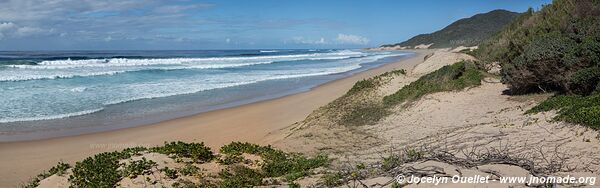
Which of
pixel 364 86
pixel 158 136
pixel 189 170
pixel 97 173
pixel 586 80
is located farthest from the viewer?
pixel 364 86

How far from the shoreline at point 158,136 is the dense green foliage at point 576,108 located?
559 cm

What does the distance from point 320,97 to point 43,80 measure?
16.9 m

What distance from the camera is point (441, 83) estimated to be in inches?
511

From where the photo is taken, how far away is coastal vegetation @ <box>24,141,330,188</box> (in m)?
5.98

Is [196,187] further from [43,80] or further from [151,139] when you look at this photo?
[43,80]

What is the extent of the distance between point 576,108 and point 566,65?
224 centimetres

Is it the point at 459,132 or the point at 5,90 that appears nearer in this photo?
the point at 459,132

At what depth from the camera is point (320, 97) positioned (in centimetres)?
1717

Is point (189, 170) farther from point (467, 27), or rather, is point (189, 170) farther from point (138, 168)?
point (467, 27)

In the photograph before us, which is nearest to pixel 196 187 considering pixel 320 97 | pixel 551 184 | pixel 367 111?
pixel 551 184

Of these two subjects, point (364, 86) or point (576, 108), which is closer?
point (576, 108)

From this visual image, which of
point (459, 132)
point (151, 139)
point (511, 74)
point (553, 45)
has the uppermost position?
point (553, 45)

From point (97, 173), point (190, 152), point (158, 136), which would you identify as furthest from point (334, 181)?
point (158, 136)

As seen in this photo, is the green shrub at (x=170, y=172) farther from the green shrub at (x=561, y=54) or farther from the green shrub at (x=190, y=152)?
the green shrub at (x=561, y=54)
